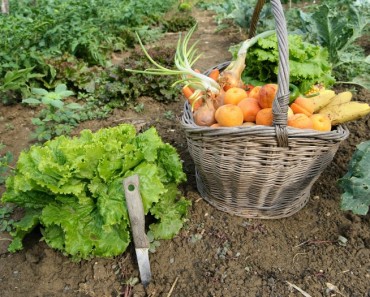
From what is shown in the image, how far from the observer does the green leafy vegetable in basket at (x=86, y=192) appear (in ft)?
7.16

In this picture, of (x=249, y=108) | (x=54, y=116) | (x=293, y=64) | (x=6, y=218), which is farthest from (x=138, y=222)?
(x=54, y=116)

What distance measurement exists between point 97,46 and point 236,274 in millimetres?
3604

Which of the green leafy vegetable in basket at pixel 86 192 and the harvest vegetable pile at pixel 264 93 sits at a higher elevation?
the harvest vegetable pile at pixel 264 93

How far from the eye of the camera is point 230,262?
2.29 metres

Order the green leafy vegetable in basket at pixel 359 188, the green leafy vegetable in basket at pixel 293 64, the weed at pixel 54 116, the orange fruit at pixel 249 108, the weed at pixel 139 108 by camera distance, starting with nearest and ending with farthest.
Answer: the green leafy vegetable in basket at pixel 359 188
the orange fruit at pixel 249 108
the green leafy vegetable in basket at pixel 293 64
the weed at pixel 54 116
the weed at pixel 139 108

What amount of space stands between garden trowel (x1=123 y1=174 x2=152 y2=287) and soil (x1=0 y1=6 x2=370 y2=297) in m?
0.09

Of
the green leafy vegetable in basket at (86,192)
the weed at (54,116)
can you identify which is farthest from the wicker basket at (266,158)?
the weed at (54,116)

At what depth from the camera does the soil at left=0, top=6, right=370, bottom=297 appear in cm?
217

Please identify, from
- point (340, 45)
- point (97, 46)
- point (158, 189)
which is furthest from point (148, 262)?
Result: point (97, 46)

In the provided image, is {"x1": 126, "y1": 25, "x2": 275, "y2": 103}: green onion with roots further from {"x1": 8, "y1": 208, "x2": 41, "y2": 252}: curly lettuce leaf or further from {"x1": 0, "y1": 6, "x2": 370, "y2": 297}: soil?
{"x1": 8, "y1": 208, "x2": 41, "y2": 252}: curly lettuce leaf

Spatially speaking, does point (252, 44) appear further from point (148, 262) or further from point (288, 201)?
point (148, 262)

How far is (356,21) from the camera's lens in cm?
A: 379

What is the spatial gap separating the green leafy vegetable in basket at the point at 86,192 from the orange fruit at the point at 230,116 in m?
0.49

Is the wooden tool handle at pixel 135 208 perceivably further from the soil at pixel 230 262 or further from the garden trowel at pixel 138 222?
the soil at pixel 230 262
